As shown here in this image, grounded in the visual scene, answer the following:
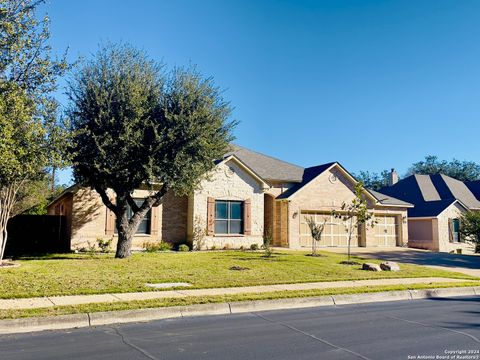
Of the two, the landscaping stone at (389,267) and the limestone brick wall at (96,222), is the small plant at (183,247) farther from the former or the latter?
the landscaping stone at (389,267)

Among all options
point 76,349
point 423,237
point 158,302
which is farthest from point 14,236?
point 423,237

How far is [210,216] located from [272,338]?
51.9ft

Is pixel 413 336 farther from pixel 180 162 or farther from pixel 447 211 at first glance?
pixel 447 211

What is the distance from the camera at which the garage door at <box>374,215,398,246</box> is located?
28.3 metres

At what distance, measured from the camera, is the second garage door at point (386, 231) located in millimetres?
28328

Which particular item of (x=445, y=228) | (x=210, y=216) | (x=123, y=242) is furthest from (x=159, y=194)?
(x=445, y=228)

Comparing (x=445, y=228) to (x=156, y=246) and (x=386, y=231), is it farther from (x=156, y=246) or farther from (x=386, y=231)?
(x=156, y=246)

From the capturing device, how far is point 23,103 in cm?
1198

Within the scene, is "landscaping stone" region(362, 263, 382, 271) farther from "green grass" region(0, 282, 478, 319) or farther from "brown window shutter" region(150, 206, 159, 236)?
"brown window shutter" region(150, 206, 159, 236)

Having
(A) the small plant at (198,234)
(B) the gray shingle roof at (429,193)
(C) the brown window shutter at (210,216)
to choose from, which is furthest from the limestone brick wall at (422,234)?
(A) the small plant at (198,234)

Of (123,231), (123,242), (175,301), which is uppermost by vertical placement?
(123,231)

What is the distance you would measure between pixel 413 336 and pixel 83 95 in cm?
1388

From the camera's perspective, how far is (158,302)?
8.90 metres

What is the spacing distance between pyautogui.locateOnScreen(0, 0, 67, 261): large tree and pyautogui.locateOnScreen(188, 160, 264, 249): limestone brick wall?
31.2 ft
